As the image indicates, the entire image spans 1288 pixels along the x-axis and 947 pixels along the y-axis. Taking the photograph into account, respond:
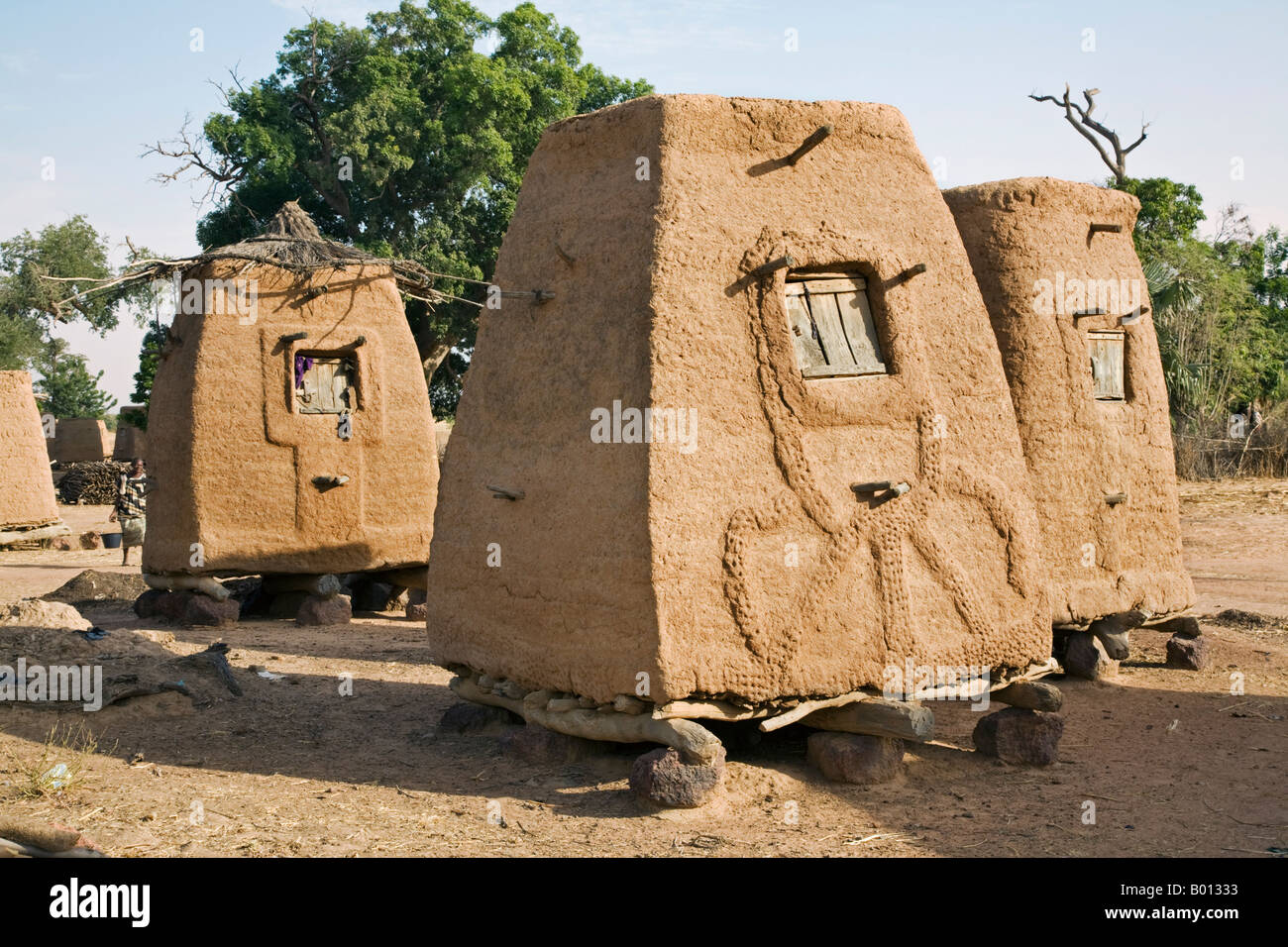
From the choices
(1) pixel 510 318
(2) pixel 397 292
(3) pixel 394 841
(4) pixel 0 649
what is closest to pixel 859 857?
(3) pixel 394 841

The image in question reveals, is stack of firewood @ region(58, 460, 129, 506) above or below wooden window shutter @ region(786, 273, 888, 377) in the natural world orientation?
below

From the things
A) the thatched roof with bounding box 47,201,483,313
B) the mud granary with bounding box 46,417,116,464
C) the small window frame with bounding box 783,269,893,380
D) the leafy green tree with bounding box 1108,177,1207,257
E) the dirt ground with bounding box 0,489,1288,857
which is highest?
the leafy green tree with bounding box 1108,177,1207,257

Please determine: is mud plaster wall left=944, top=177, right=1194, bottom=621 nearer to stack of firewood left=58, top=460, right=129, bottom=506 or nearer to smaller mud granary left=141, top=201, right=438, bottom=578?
smaller mud granary left=141, top=201, right=438, bottom=578

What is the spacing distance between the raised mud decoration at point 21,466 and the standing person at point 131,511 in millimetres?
1118

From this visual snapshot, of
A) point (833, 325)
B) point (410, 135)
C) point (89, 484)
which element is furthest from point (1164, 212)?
point (89, 484)

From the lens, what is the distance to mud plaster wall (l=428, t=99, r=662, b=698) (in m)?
5.43

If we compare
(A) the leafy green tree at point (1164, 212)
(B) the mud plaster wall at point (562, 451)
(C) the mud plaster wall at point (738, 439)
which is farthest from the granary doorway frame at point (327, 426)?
(A) the leafy green tree at point (1164, 212)

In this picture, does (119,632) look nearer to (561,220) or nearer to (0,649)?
(0,649)

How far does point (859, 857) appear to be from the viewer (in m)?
4.80

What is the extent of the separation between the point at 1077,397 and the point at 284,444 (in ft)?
22.3

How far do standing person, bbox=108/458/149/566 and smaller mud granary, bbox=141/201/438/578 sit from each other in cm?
479

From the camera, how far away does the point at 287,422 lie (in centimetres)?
1071

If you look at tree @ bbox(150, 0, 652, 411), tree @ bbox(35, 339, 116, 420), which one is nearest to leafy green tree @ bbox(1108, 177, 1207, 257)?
tree @ bbox(150, 0, 652, 411)

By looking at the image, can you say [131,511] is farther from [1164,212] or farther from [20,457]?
[1164,212]
